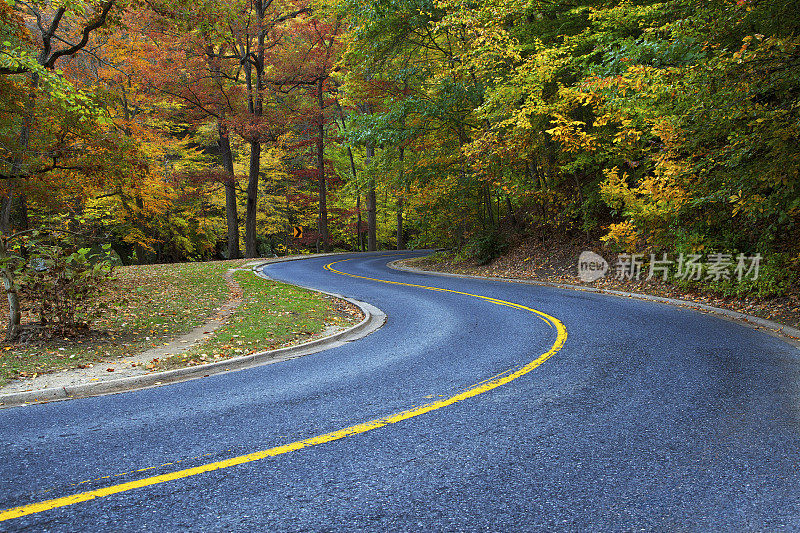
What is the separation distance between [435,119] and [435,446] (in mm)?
18928

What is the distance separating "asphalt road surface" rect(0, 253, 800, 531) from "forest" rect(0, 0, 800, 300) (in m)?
4.61

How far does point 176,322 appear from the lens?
32.4ft

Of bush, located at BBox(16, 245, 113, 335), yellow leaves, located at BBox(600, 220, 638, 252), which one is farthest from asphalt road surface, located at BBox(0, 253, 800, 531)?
yellow leaves, located at BBox(600, 220, 638, 252)

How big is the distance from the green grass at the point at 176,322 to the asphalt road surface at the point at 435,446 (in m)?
1.65

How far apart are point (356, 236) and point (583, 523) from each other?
44.6 m

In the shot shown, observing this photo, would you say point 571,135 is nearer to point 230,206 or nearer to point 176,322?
point 176,322

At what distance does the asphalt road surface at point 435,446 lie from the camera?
3.02m

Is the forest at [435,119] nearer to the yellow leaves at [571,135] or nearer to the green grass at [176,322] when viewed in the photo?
the yellow leaves at [571,135]

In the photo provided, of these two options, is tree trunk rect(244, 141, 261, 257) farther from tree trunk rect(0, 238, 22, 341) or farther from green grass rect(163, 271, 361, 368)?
tree trunk rect(0, 238, 22, 341)

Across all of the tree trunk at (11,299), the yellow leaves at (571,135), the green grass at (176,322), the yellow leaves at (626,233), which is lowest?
the green grass at (176,322)

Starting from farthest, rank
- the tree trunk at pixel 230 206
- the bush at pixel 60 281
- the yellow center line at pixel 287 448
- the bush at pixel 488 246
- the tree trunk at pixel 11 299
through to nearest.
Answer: the tree trunk at pixel 230 206 < the bush at pixel 488 246 < the bush at pixel 60 281 < the tree trunk at pixel 11 299 < the yellow center line at pixel 287 448

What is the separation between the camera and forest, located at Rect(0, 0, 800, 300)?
907cm

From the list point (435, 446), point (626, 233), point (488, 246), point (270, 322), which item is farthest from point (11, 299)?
point (488, 246)

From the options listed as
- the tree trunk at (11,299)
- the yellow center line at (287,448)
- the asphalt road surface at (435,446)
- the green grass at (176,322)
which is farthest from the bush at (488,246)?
the tree trunk at (11,299)
